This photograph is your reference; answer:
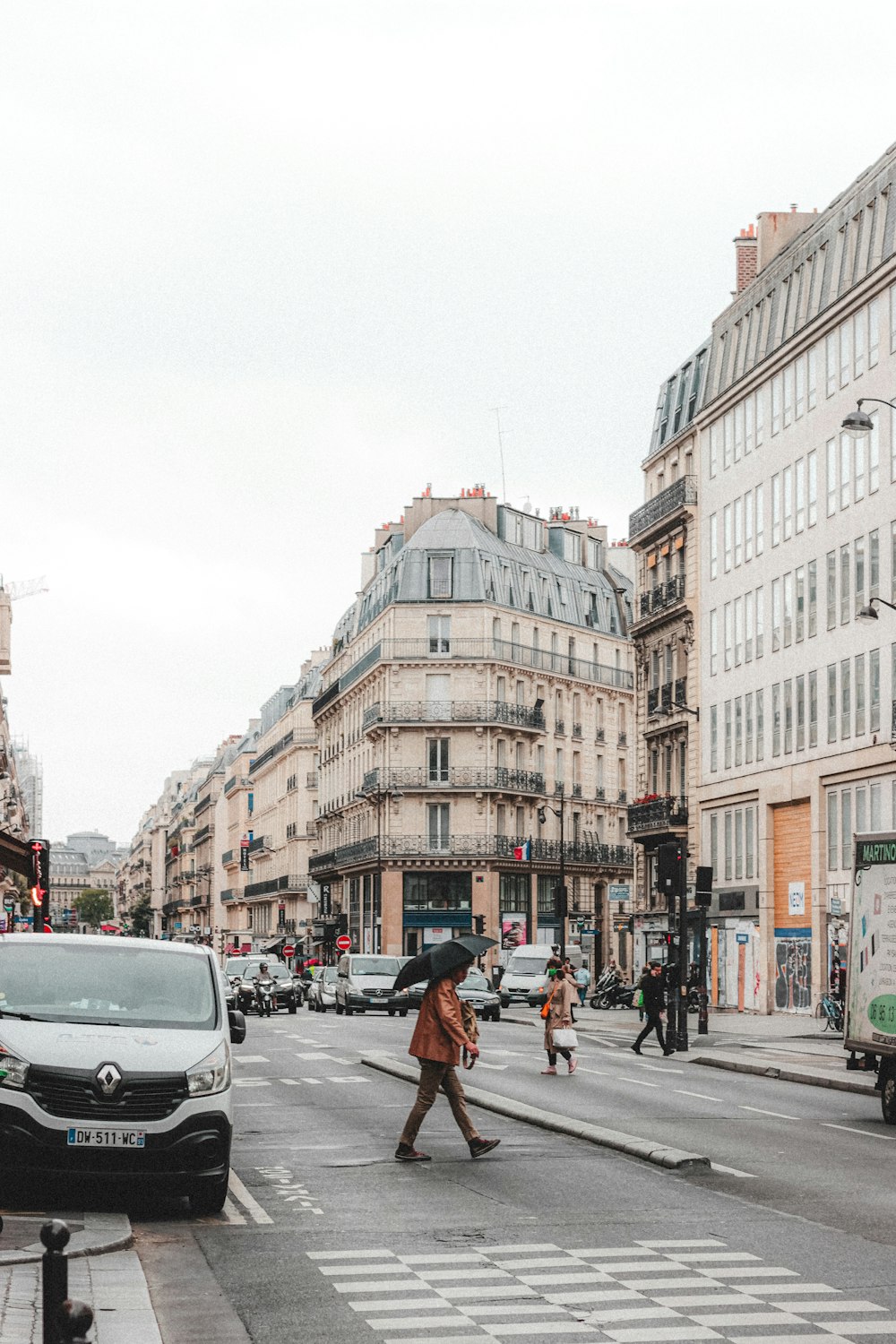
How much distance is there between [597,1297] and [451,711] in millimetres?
77497

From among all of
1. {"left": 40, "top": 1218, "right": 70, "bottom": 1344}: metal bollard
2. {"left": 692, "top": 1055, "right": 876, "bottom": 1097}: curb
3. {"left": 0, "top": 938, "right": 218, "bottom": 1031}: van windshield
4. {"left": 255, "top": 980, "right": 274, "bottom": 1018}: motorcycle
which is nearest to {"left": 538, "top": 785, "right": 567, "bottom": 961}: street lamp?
{"left": 255, "top": 980, "right": 274, "bottom": 1018}: motorcycle

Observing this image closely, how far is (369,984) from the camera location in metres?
54.2

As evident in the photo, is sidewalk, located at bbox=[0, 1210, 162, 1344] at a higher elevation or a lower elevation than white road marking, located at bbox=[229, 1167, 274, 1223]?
higher

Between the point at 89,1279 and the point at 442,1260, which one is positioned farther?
the point at 442,1260

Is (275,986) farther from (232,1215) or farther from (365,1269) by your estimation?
(365,1269)

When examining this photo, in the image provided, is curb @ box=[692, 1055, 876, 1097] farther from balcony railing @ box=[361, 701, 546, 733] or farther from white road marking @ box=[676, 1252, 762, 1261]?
balcony railing @ box=[361, 701, 546, 733]

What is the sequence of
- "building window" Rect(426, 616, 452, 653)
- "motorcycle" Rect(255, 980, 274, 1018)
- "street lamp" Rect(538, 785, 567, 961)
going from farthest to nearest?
"building window" Rect(426, 616, 452, 653), "street lamp" Rect(538, 785, 567, 961), "motorcycle" Rect(255, 980, 274, 1018)

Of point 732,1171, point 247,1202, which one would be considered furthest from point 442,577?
point 247,1202

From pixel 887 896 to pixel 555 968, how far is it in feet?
26.6

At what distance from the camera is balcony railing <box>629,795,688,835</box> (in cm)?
6109

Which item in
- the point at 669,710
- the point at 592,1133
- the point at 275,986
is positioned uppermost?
the point at 669,710

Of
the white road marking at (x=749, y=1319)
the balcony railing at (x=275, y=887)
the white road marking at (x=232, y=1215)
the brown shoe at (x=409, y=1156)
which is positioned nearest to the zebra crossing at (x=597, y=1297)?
the white road marking at (x=749, y=1319)

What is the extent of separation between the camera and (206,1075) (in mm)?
12648

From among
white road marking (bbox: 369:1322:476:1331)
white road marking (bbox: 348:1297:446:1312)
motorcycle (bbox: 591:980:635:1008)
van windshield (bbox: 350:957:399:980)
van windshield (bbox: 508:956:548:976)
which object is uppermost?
white road marking (bbox: 369:1322:476:1331)
